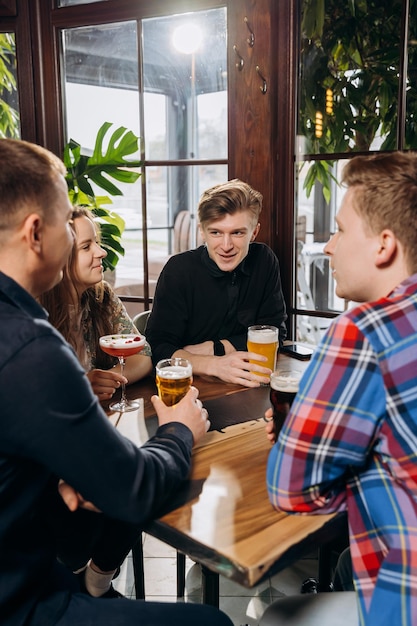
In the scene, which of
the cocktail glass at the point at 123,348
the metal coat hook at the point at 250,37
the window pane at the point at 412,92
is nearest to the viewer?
the cocktail glass at the point at 123,348

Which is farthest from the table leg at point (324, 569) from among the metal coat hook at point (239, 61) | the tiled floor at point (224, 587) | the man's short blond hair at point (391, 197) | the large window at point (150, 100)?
the metal coat hook at point (239, 61)

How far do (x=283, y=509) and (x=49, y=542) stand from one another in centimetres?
44

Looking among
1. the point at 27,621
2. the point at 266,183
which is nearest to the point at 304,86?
the point at 266,183

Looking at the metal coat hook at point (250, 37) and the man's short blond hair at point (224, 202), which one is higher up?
the metal coat hook at point (250, 37)

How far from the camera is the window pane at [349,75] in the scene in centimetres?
257

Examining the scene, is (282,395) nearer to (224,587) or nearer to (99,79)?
(224,587)

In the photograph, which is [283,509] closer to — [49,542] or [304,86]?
[49,542]

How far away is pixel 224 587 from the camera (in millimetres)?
2264

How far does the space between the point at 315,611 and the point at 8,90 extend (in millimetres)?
3120

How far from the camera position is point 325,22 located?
2666 millimetres

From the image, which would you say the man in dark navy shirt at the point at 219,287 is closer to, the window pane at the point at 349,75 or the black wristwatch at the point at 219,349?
the black wristwatch at the point at 219,349

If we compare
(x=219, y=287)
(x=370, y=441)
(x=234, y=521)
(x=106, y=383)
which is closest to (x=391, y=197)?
(x=370, y=441)

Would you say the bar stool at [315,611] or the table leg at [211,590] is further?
the table leg at [211,590]

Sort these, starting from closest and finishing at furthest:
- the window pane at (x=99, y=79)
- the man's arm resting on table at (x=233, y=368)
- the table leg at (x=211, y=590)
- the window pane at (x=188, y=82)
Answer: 1. the table leg at (x=211, y=590)
2. the man's arm resting on table at (x=233, y=368)
3. the window pane at (x=188, y=82)
4. the window pane at (x=99, y=79)
